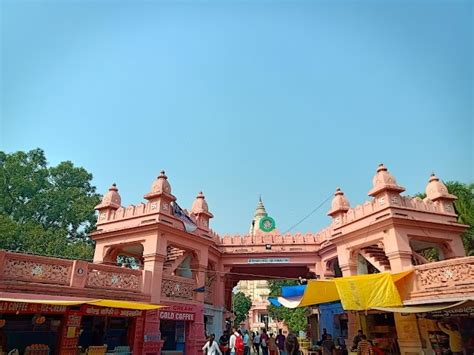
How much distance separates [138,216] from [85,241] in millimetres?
16359

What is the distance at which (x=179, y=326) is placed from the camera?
1455cm

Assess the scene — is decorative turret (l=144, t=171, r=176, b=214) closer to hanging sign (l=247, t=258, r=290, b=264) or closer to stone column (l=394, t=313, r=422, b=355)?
hanging sign (l=247, t=258, r=290, b=264)

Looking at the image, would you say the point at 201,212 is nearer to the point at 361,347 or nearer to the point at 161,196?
the point at 161,196

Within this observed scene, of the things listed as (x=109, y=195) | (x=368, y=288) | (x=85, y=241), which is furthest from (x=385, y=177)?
(x=85, y=241)

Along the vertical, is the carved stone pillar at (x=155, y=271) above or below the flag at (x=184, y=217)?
below

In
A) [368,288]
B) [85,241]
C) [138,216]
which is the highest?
[85,241]

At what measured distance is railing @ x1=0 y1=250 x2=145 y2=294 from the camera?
30.8 ft

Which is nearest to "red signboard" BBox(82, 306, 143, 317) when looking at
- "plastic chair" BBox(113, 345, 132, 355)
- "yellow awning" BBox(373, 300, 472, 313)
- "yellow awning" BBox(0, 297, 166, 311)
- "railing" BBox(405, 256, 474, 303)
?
"yellow awning" BBox(0, 297, 166, 311)

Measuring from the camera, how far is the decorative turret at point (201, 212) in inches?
636

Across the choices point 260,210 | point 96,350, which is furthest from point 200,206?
point 260,210

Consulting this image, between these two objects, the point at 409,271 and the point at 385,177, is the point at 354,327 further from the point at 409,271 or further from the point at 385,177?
the point at 385,177

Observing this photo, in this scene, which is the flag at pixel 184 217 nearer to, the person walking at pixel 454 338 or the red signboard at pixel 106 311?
the red signboard at pixel 106 311

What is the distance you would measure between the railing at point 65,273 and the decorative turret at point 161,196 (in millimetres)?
2462

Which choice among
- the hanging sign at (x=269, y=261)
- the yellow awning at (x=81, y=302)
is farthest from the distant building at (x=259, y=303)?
the yellow awning at (x=81, y=302)
